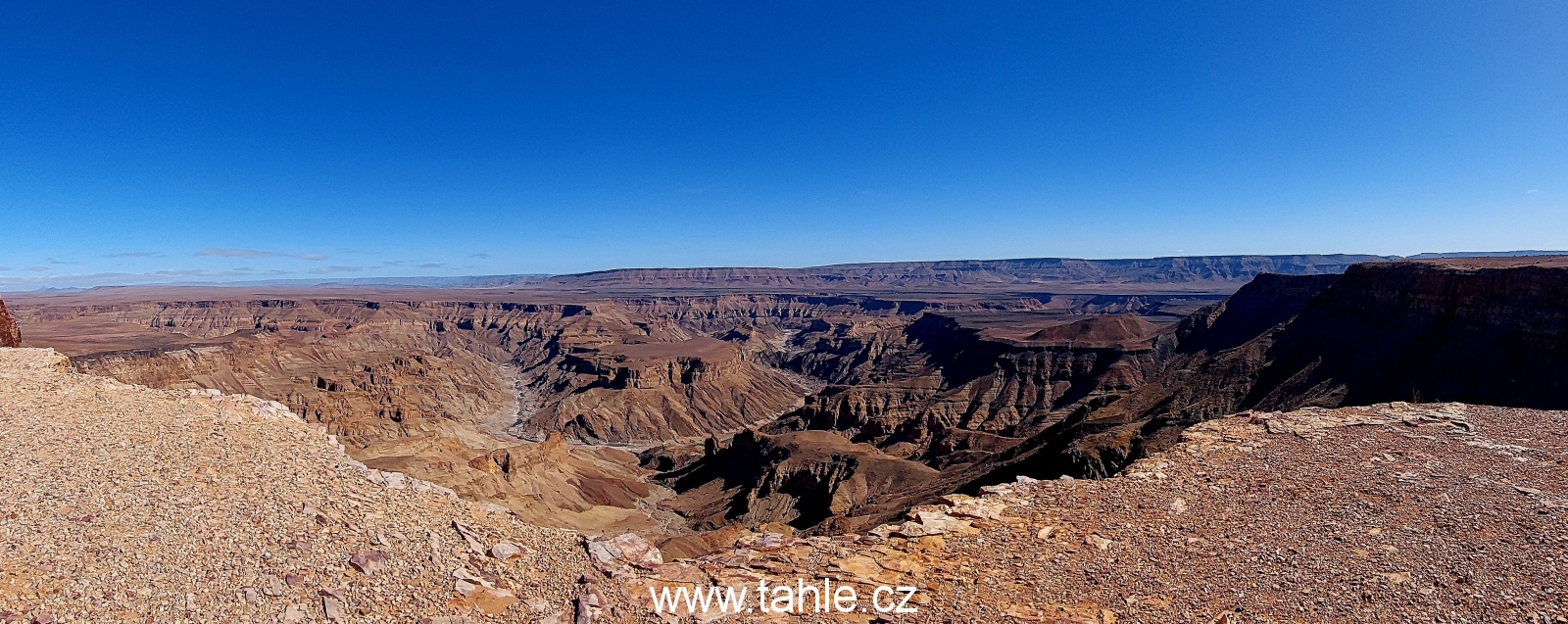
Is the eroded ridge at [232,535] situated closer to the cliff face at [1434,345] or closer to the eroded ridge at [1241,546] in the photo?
the eroded ridge at [1241,546]

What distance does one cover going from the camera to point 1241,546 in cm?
1248

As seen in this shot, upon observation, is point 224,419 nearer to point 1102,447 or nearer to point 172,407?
point 172,407

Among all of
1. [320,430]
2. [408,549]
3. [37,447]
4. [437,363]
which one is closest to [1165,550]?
[408,549]

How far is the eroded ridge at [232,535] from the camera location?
9.30 meters

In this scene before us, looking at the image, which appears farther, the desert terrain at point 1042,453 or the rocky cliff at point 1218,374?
the rocky cliff at point 1218,374

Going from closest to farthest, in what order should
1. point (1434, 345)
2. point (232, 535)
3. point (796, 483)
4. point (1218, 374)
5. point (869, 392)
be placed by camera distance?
point (232, 535) → point (1434, 345) → point (796, 483) → point (1218, 374) → point (869, 392)

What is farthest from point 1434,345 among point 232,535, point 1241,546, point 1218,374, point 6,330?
point 6,330

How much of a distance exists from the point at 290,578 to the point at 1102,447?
35.3m

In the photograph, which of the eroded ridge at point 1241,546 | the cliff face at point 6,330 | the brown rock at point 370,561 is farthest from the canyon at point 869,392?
the brown rock at point 370,561

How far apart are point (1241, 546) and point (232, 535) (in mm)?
17699

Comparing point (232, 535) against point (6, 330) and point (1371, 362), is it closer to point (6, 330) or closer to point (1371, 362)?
point (6, 330)

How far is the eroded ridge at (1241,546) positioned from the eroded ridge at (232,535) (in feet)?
7.15

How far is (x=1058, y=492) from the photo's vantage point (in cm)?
1577

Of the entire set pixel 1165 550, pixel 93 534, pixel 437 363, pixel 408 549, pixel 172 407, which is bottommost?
pixel 437 363
